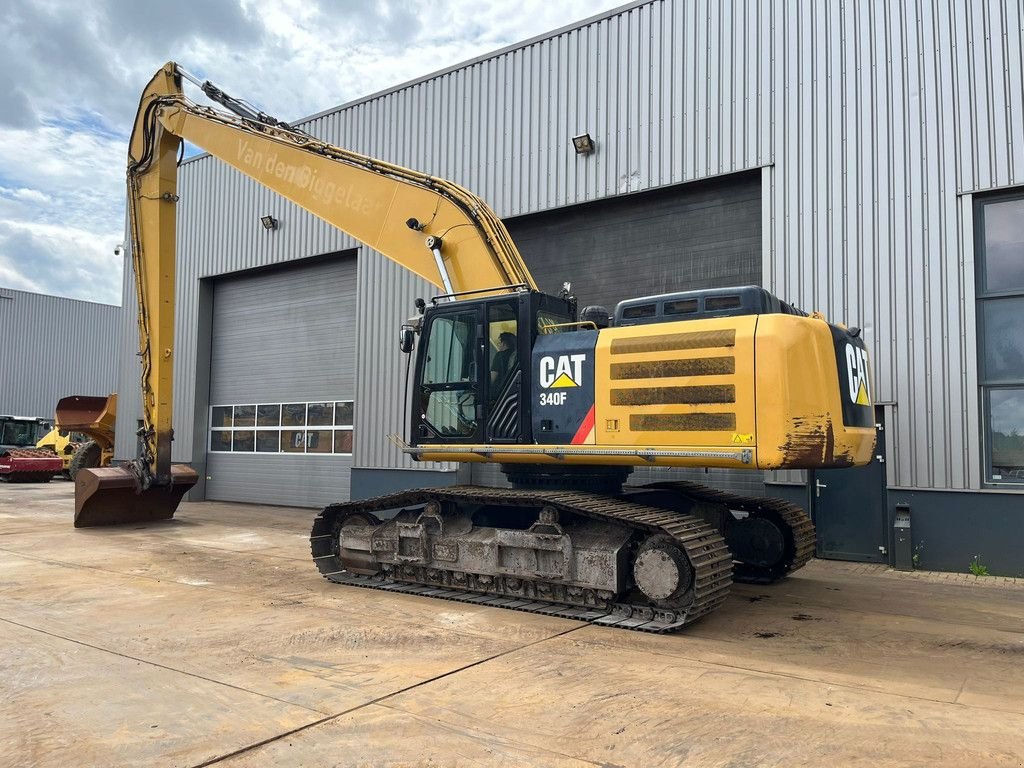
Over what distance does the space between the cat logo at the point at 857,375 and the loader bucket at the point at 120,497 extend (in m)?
11.6

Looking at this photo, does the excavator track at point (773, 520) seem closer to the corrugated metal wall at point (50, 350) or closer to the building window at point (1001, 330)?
the building window at point (1001, 330)

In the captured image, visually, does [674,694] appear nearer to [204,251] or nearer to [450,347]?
[450,347]

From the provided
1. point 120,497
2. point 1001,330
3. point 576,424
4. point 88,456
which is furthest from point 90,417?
point 1001,330

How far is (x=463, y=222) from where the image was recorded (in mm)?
9023

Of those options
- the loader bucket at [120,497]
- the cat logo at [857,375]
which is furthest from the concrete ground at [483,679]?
the loader bucket at [120,497]

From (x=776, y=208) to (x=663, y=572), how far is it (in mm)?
6911

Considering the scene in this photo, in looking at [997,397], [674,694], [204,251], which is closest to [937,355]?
[997,397]

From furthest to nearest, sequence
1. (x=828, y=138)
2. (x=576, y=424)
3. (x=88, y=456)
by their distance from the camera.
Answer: (x=88, y=456) → (x=828, y=138) → (x=576, y=424)

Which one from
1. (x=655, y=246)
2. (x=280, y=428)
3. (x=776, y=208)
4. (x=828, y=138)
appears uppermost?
(x=828, y=138)

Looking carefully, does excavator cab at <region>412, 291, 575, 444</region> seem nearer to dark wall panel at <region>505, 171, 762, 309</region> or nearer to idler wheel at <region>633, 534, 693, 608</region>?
idler wheel at <region>633, 534, 693, 608</region>

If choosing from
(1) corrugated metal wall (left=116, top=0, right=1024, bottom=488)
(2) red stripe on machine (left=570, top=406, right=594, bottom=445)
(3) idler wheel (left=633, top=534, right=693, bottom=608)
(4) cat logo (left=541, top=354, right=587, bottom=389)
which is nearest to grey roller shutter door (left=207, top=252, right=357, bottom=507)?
(1) corrugated metal wall (left=116, top=0, right=1024, bottom=488)

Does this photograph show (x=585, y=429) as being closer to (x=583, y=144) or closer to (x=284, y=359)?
(x=583, y=144)

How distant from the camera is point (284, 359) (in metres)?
18.5

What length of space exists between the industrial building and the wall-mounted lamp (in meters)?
0.03
